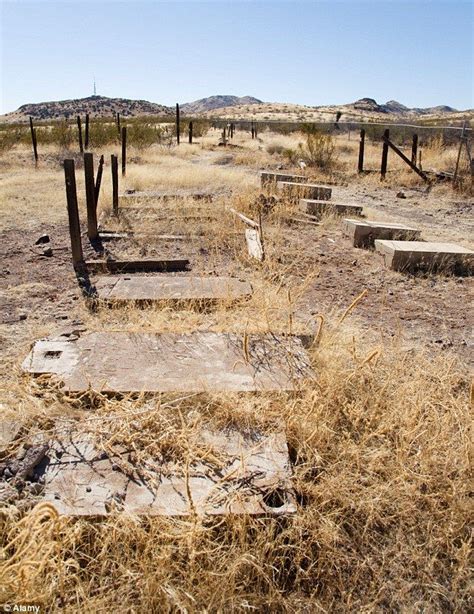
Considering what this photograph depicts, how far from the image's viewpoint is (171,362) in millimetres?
3430

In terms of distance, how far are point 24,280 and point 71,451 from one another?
3.75m

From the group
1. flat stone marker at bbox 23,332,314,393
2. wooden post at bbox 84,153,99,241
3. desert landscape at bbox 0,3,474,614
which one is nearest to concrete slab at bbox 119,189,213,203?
wooden post at bbox 84,153,99,241

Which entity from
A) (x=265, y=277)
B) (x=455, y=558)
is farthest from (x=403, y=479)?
(x=265, y=277)

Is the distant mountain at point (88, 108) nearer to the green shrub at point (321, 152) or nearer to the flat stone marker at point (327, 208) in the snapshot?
the green shrub at point (321, 152)

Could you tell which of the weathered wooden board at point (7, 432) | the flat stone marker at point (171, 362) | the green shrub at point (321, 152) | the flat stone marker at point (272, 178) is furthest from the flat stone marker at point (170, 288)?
the green shrub at point (321, 152)

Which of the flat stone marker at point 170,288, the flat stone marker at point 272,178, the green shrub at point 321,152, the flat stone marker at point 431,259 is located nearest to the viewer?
the flat stone marker at point 170,288

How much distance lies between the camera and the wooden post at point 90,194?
6.50m

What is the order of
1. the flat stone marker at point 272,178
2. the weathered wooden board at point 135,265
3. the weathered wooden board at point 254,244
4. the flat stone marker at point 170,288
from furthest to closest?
the flat stone marker at point 272,178, the weathered wooden board at point 254,244, the weathered wooden board at point 135,265, the flat stone marker at point 170,288

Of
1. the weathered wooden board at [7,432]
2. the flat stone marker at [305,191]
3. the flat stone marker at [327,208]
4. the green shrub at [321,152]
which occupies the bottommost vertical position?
the weathered wooden board at [7,432]

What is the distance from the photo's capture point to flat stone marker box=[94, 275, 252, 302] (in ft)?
15.6

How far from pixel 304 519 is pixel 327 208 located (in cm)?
743

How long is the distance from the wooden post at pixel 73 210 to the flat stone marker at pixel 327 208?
4744mm

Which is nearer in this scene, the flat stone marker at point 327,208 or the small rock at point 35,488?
the small rock at point 35,488

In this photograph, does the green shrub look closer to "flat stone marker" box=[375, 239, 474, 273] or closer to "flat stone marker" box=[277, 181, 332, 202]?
"flat stone marker" box=[277, 181, 332, 202]
